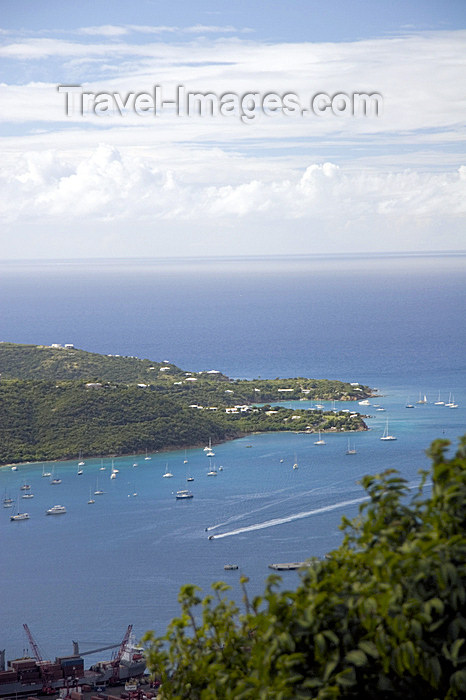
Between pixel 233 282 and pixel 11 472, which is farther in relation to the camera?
pixel 233 282

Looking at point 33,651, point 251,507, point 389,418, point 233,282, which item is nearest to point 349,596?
point 33,651

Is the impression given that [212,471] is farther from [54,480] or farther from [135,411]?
[135,411]

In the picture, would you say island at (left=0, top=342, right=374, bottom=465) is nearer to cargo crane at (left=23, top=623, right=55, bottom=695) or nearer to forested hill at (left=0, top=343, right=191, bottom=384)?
forested hill at (left=0, top=343, right=191, bottom=384)

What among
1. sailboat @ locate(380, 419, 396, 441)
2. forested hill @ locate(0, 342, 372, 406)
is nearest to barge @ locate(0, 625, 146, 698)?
sailboat @ locate(380, 419, 396, 441)

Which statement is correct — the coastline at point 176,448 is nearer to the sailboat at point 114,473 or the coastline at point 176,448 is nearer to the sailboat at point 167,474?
the sailboat at point 114,473

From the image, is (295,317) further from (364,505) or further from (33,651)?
(364,505)

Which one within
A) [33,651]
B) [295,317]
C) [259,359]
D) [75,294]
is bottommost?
[33,651]
